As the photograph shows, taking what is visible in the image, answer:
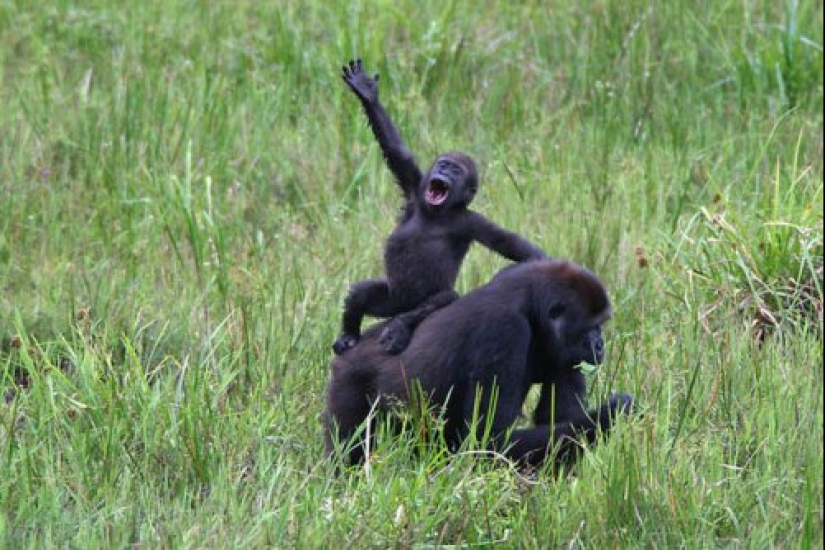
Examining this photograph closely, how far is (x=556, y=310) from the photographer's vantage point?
16.1 feet

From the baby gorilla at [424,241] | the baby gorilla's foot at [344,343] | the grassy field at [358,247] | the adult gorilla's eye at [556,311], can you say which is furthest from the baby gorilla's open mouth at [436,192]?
the grassy field at [358,247]

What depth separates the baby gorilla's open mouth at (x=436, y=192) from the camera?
5.30 metres

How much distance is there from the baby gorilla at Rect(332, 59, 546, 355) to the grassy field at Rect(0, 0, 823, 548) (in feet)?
1.41

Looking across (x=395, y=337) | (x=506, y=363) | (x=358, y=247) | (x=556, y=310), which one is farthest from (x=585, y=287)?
(x=358, y=247)

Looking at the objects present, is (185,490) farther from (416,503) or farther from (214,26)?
(214,26)

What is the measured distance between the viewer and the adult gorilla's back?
4832 mm

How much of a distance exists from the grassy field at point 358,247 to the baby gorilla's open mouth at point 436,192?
0.79 m

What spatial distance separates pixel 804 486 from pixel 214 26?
5456 millimetres

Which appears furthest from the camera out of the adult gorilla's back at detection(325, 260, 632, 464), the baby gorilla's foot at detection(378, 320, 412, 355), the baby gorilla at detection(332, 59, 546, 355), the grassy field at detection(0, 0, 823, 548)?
the baby gorilla at detection(332, 59, 546, 355)

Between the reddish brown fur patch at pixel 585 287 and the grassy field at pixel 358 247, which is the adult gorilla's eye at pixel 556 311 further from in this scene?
the grassy field at pixel 358 247

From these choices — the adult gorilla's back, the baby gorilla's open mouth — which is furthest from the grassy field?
the baby gorilla's open mouth

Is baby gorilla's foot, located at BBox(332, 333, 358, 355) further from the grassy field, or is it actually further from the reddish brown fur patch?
the reddish brown fur patch

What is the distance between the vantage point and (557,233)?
6.89m

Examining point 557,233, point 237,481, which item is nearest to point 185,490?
point 237,481
